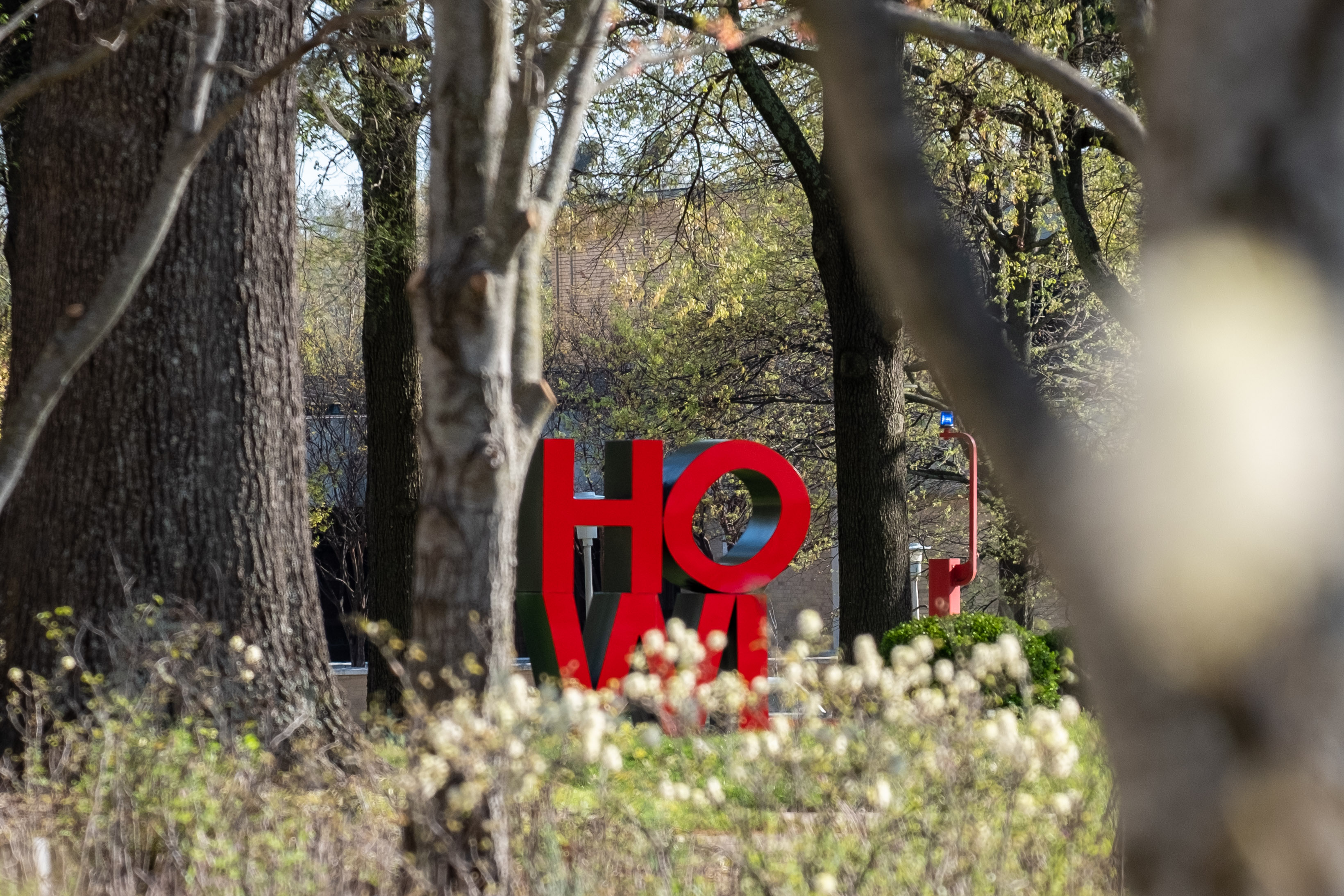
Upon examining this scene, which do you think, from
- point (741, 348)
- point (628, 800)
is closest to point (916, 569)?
point (741, 348)

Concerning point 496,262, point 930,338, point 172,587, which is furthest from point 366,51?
point 930,338

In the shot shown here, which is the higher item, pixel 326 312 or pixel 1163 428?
pixel 326 312

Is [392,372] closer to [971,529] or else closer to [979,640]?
[979,640]

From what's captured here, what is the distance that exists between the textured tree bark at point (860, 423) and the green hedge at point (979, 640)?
874 mm

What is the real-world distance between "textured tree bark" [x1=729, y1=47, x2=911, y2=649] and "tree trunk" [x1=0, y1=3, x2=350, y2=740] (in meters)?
5.76

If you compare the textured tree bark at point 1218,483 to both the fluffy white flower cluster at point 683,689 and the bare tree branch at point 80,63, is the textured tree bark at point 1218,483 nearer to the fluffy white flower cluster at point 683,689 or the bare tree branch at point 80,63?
the fluffy white flower cluster at point 683,689

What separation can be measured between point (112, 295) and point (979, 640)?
718 cm

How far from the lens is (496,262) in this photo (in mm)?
3998

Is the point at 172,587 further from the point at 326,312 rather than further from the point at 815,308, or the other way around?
the point at 326,312

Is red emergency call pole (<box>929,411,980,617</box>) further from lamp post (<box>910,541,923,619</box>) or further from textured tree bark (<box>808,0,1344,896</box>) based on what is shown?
textured tree bark (<box>808,0,1344,896</box>)

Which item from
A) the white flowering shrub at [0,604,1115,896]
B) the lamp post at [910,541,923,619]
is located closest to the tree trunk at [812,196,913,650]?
the white flowering shrub at [0,604,1115,896]

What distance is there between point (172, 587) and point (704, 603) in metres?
5.24

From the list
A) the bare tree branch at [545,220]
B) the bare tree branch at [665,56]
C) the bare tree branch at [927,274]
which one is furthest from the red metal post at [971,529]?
the bare tree branch at [927,274]

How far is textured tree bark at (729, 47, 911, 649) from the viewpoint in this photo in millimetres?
11367
